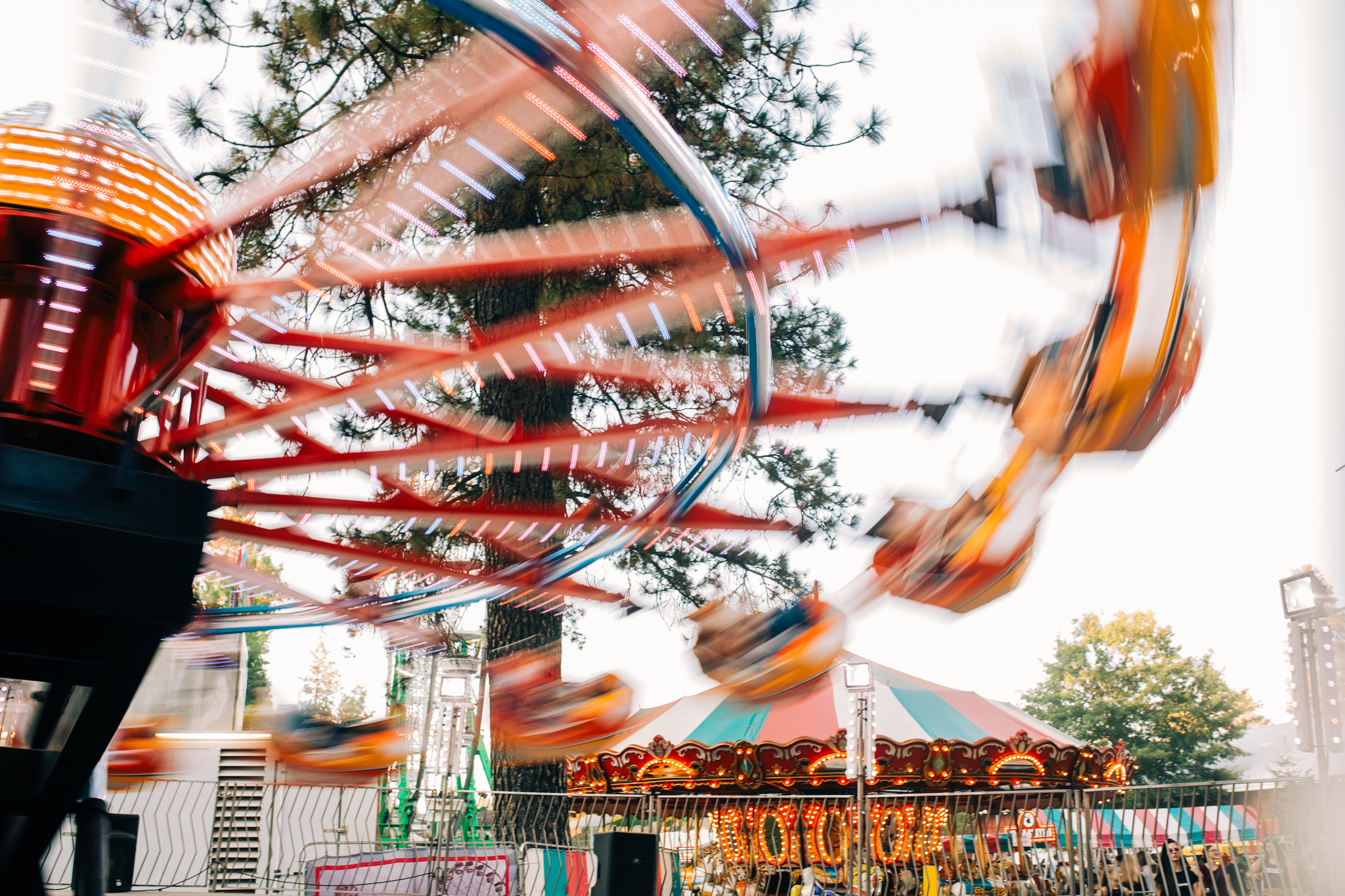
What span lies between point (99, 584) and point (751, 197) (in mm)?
5016

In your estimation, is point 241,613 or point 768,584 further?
point 768,584

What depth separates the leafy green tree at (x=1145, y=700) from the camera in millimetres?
35688

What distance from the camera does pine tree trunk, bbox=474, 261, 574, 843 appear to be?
6.36 meters

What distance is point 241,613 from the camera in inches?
240

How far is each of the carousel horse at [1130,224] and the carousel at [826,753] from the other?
6.83 m

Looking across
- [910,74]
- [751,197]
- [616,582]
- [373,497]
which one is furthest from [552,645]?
[910,74]

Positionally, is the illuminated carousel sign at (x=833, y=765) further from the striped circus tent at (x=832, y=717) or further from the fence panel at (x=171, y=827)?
the fence panel at (x=171, y=827)

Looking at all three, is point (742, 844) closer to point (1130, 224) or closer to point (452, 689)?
point (452, 689)

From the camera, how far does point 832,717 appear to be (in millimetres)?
11664

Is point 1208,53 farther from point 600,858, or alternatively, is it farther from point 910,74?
point 600,858

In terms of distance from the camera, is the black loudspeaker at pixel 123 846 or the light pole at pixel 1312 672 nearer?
the black loudspeaker at pixel 123 846

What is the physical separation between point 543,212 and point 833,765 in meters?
7.00

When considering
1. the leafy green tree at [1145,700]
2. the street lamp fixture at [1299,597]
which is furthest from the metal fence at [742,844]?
the leafy green tree at [1145,700]

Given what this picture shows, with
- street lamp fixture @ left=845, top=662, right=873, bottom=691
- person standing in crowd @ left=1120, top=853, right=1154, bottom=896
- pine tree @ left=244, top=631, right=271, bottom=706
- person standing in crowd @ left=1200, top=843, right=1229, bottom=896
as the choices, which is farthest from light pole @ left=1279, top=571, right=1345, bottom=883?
pine tree @ left=244, top=631, right=271, bottom=706
